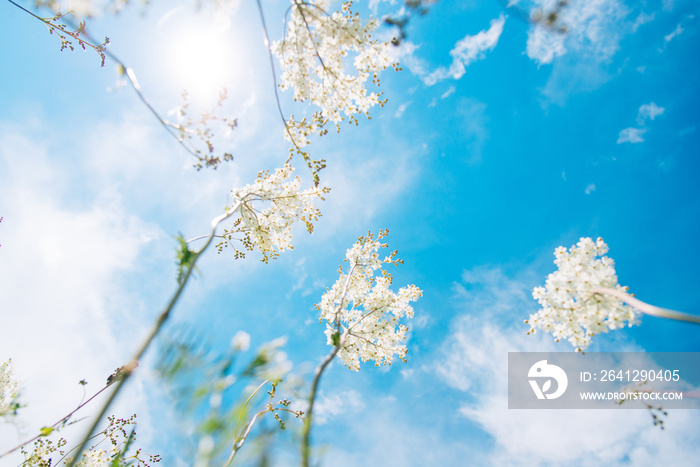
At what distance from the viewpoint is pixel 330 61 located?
21.5 feet

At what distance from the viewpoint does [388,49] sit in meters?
6.51

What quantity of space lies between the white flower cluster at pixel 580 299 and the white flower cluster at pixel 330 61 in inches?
207

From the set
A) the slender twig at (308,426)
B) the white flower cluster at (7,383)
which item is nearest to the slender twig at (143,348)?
the slender twig at (308,426)

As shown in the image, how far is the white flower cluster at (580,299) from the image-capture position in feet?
17.2

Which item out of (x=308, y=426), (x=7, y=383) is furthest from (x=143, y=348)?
(x=7, y=383)

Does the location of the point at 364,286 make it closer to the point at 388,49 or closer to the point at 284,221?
the point at 284,221

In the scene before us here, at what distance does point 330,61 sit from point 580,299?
7.13 m

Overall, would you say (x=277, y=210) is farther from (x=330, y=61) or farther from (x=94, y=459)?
(x=94, y=459)

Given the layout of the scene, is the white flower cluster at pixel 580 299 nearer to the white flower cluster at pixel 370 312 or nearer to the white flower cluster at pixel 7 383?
the white flower cluster at pixel 370 312

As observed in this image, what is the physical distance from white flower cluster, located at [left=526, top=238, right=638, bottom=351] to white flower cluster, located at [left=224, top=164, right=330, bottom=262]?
5.62m

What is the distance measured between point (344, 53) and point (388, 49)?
990mm

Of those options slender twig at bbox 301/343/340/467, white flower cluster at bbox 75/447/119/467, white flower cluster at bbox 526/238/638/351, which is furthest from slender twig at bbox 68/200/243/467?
white flower cluster at bbox 75/447/119/467

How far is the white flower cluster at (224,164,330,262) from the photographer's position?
7.72 meters

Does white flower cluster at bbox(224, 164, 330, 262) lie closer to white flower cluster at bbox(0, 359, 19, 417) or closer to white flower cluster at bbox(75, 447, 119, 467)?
white flower cluster at bbox(75, 447, 119, 467)
